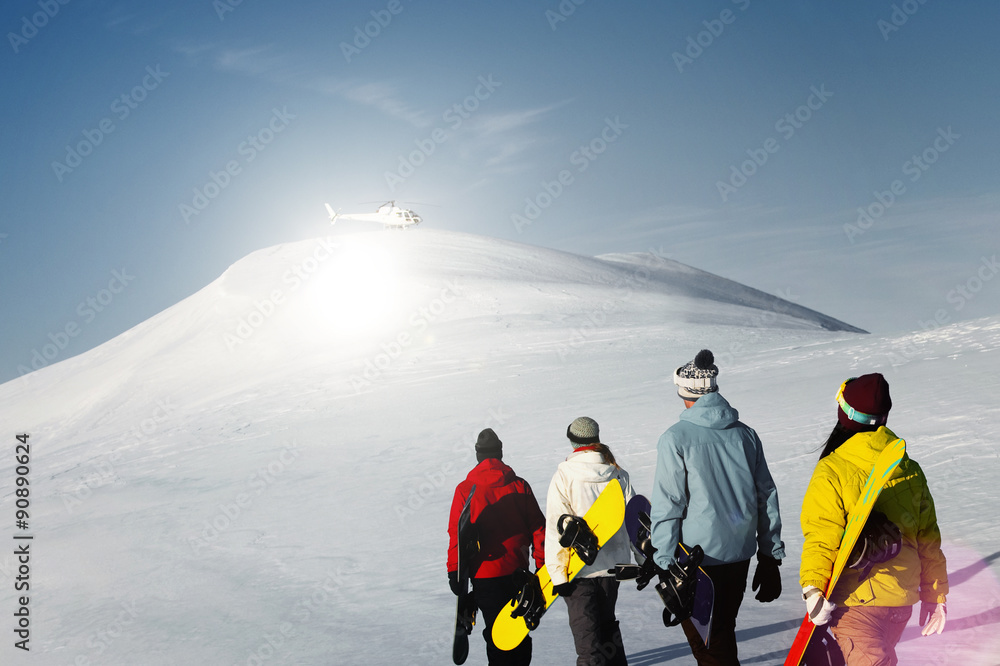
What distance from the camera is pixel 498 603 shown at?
466 cm

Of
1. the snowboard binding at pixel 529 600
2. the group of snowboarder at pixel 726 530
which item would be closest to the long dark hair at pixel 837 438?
A: the group of snowboarder at pixel 726 530

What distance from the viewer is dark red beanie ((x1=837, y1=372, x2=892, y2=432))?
10.4 ft

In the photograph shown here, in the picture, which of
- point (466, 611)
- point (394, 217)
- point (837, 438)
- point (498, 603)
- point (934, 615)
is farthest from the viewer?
point (394, 217)

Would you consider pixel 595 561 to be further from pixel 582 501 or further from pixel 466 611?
pixel 466 611

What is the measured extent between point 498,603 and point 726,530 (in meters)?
1.54

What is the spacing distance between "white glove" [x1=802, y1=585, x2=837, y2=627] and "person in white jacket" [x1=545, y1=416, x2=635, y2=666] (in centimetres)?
129

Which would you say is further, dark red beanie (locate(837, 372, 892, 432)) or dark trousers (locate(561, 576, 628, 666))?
dark trousers (locate(561, 576, 628, 666))

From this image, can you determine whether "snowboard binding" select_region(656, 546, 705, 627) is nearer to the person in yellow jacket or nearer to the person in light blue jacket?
the person in light blue jacket

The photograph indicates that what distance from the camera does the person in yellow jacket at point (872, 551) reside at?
3066 millimetres

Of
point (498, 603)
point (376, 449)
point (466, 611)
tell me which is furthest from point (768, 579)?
point (376, 449)

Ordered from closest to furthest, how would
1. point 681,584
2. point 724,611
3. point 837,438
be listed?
point 837,438 → point 681,584 → point 724,611

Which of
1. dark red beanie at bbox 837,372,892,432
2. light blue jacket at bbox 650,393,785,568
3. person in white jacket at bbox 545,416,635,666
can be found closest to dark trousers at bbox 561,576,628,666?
person in white jacket at bbox 545,416,635,666

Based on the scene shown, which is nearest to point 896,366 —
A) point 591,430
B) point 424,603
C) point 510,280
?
point 424,603

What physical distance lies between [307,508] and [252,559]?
2.33 m
